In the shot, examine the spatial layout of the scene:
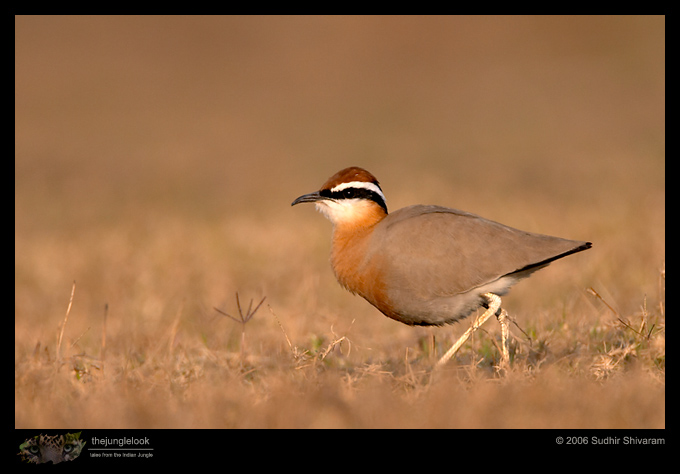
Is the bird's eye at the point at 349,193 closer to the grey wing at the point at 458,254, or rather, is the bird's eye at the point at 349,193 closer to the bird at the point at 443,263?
the bird at the point at 443,263

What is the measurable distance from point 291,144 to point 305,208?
6.17 m

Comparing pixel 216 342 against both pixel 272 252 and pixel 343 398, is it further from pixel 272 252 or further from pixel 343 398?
pixel 272 252

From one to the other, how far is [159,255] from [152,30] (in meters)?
24.3

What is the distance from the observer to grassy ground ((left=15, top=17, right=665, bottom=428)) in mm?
5449

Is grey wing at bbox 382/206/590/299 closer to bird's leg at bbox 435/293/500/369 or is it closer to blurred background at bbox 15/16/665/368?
bird's leg at bbox 435/293/500/369

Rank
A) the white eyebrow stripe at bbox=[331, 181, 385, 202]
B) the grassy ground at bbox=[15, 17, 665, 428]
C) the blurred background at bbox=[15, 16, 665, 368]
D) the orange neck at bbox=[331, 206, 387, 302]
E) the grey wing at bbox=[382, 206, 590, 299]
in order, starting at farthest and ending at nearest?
the blurred background at bbox=[15, 16, 665, 368] → the white eyebrow stripe at bbox=[331, 181, 385, 202] → the orange neck at bbox=[331, 206, 387, 302] → the grey wing at bbox=[382, 206, 590, 299] → the grassy ground at bbox=[15, 17, 665, 428]

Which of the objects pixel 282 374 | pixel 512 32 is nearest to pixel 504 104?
pixel 512 32

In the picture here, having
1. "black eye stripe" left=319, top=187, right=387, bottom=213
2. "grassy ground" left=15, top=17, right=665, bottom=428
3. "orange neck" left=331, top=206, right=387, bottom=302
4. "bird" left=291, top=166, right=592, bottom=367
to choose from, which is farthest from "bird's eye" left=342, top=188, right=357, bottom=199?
"grassy ground" left=15, top=17, right=665, bottom=428

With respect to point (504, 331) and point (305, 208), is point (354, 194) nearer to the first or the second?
point (504, 331)

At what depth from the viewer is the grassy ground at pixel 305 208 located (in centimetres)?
545

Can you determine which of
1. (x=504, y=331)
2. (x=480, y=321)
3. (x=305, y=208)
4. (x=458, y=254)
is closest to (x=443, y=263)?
(x=458, y=254)

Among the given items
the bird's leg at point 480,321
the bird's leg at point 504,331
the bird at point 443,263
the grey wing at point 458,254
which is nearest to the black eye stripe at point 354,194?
the bird at point 443,263

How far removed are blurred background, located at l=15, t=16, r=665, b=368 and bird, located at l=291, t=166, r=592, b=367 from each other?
7.39ft

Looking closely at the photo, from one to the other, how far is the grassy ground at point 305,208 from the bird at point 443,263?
442 millimetres
